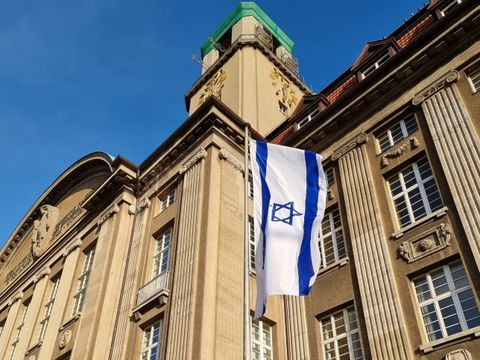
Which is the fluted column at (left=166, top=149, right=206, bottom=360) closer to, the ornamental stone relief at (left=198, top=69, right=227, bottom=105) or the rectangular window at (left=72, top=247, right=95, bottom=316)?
the rectangular window at (left=72, top=247, right=95, bottom=316)

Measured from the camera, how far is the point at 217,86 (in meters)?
34.6

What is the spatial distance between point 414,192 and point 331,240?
337cm

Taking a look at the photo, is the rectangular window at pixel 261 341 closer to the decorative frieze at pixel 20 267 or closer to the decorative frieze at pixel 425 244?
the decorative frieze at pixel 425 244

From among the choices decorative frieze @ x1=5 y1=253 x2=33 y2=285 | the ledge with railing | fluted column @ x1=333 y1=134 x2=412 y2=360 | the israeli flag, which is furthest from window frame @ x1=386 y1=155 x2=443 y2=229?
decorative frieze @ x1=5 y1=253 x2=33 y2=285

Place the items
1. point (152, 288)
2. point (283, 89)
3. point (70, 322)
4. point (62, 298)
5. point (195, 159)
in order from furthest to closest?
point (283, 89) → point (62, 298) → point (70, 322) → point (195, 159) → point (152, 288)

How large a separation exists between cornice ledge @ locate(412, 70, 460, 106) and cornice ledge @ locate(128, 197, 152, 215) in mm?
11933

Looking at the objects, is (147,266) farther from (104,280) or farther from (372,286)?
(372,286)

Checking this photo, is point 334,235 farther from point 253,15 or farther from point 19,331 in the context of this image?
point 253,15

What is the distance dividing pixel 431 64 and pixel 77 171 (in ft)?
71.0

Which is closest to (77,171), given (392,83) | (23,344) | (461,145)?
(23,344)

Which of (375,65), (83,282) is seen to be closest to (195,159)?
(375,65)

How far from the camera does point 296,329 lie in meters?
16.5

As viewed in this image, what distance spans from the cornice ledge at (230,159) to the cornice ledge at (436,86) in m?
7.27

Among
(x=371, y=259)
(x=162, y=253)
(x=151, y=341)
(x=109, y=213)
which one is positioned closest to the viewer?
(x=371, y=259)
